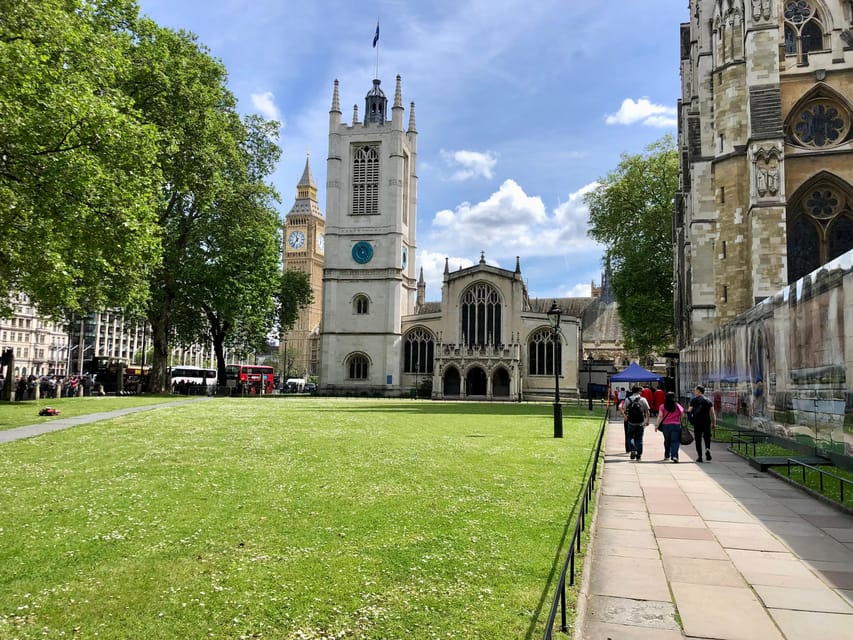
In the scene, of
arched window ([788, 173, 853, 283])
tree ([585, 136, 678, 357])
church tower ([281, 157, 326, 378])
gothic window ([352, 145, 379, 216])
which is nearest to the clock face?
church tower ([281, 157, 326, 378])

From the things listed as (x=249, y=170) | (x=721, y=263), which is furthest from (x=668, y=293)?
(x=249, y=170)

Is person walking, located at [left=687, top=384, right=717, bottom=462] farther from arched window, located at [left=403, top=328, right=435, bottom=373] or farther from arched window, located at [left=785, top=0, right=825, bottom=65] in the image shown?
arched window, located at [left=403, top=328, right=435, bottom=373]

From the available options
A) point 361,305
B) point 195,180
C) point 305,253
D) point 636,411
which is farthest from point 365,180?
point 305,253

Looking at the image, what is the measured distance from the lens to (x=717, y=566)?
5.76 metres

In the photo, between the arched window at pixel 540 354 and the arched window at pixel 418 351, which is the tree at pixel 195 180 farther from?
the arched window at pixel 540 354

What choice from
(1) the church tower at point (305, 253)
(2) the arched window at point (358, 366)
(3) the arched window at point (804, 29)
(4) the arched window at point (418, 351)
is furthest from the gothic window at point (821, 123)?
(1) the church tower at point (305, 253)

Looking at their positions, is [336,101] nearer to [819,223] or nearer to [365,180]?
[365,180]

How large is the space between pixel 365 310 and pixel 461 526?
165 ft

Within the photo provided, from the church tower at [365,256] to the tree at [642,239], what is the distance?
59.8 feet

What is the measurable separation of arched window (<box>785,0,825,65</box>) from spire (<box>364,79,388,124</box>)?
125ft

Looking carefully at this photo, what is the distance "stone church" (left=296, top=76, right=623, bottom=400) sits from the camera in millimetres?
52656

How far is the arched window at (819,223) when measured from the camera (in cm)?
2597

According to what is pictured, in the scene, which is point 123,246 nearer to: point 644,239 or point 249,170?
point 249,170

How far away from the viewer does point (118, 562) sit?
5.30 meters
